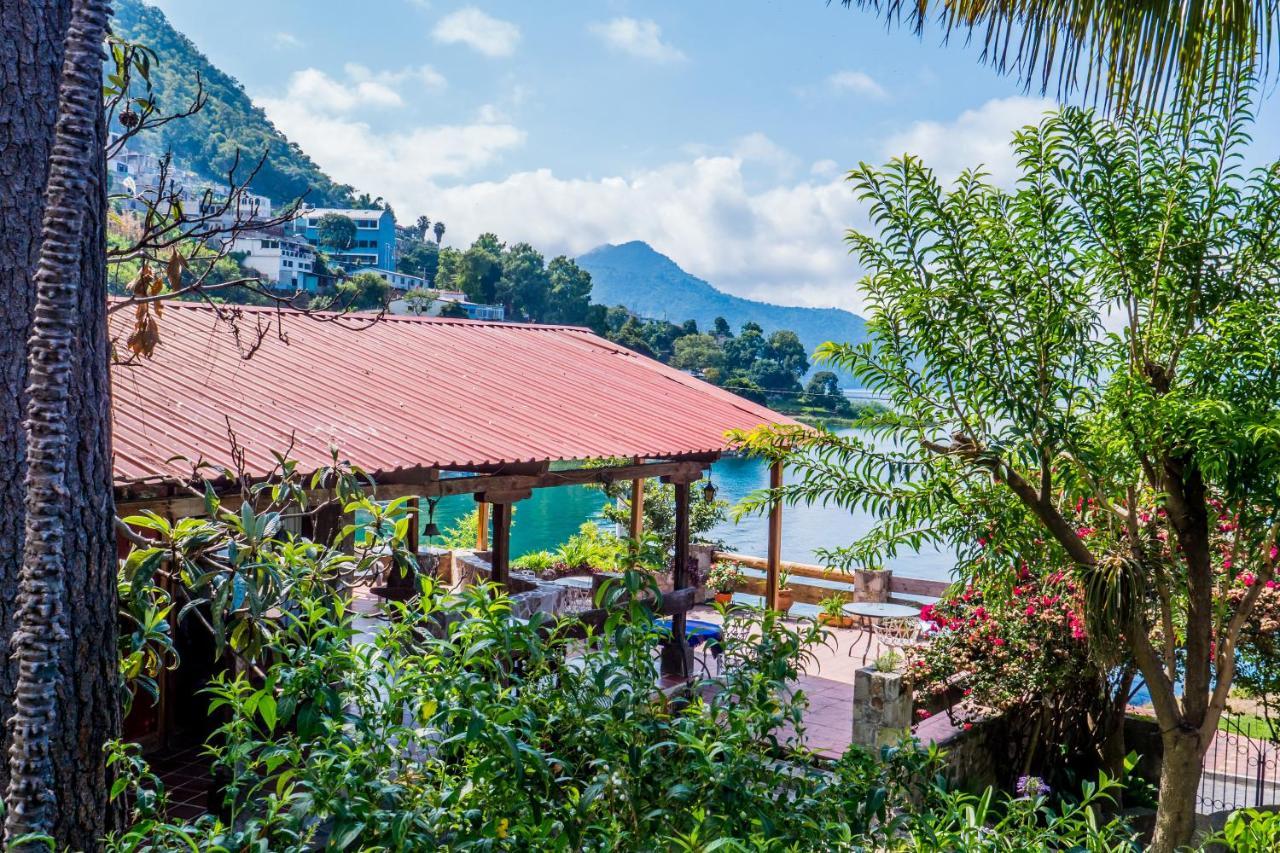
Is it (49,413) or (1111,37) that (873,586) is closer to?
(1111,37)

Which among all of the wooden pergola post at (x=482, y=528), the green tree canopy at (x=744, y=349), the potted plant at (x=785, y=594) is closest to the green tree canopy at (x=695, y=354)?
the green tree canopy at (x=744, y=349)

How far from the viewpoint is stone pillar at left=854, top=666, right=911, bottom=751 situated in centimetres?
744

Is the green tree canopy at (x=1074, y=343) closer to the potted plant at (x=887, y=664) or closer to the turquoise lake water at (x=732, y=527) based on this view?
the potted plant at (x=887, y=664)

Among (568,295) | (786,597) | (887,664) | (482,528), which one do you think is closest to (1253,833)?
(887,664)

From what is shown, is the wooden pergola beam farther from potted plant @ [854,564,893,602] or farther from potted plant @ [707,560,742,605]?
potted plant @ [854,564,893,602]

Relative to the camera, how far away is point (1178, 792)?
505 cm

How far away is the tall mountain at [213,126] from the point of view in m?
62.7

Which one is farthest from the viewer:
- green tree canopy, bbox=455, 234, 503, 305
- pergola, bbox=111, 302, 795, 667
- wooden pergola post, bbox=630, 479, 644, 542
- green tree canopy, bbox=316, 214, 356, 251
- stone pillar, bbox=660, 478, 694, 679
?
green tree canopy, bbox=455, 234, 503, 305

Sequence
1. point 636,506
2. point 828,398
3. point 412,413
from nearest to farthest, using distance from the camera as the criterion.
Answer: point 412,413 < point 636,506 < point 828,398

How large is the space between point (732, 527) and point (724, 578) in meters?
37.5

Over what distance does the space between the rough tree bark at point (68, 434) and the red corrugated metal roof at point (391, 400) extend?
2.73 meters

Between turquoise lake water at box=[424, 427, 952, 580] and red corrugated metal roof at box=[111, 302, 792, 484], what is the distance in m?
21.2

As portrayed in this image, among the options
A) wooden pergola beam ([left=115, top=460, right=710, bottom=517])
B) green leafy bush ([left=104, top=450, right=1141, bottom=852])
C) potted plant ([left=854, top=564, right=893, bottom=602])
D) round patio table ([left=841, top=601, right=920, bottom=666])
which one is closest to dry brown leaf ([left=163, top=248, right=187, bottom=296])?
green leafy bush ([left=104, top=450, right=1141, bottom=852])

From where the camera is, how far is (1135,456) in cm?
453
